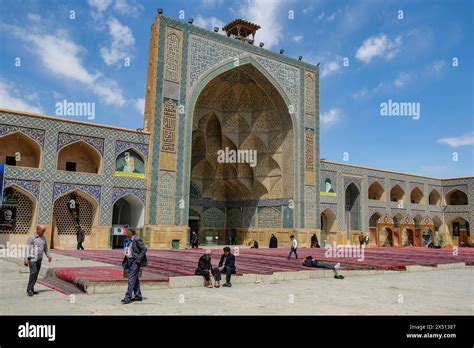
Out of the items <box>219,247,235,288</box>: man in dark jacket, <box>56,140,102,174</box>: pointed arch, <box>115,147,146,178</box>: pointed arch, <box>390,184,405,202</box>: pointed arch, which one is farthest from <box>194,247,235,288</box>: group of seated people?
<box>390,184,405,202</box>: pointed arch

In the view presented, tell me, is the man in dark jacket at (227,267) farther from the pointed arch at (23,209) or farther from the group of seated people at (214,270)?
the pointed arch at (23,209)

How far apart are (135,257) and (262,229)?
1620cm

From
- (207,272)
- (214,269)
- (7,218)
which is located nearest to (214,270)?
(214,269)

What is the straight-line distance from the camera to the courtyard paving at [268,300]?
4422mm

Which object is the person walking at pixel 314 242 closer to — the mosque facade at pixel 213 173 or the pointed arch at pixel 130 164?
the mosque facade at pixel 213 173

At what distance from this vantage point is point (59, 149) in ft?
48.1

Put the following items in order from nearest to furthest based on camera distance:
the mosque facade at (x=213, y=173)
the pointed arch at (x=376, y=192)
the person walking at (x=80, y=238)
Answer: the person walking at (x=80, y=238)
the mosque facade at (x=213, y=173)
the pointed arch at (x=376, y=192)

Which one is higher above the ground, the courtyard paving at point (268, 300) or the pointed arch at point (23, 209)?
the pointed arch at point (23, 209)

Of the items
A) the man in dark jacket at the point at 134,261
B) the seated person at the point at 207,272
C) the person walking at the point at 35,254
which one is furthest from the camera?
the seated person at the point at 207,272

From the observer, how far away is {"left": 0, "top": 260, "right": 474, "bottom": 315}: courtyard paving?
174 inches

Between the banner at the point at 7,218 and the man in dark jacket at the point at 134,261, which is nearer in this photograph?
the man in dark jacket at the point at 134,261

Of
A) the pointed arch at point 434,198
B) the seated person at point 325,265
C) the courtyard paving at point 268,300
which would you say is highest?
the pointed arch at point 434,198

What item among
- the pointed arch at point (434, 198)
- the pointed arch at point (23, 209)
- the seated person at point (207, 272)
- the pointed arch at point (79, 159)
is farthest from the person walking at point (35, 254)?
the pointed arch at point (434, 198)
